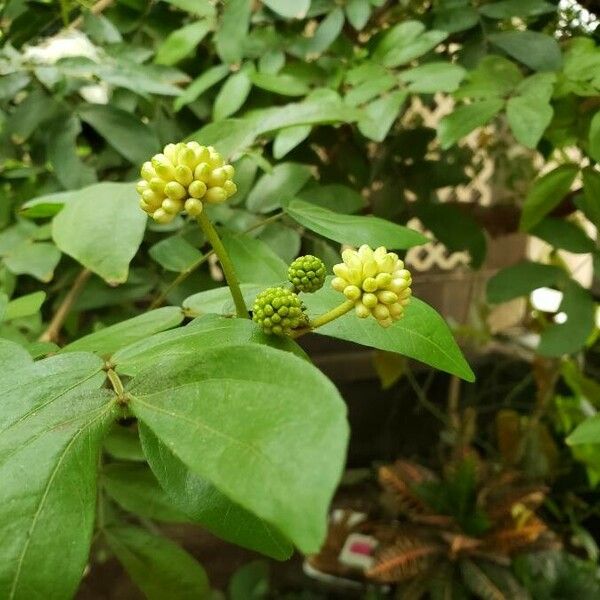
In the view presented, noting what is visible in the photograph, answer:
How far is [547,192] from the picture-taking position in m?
0.76

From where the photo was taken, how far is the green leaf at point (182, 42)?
0.85 meters

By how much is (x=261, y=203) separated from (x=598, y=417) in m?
0.40

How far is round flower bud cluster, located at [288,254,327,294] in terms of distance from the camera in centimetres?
41

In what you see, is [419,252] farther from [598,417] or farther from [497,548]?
[598,417]

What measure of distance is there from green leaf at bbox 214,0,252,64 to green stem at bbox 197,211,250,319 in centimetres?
48

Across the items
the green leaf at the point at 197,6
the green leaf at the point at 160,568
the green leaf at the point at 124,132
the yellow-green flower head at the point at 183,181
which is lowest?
the green leaf at the point at 160,568

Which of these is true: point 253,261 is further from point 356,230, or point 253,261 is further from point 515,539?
point 515,539

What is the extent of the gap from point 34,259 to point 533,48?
0.61 metres

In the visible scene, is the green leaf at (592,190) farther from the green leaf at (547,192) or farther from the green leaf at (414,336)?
the green leaf at (414,336)

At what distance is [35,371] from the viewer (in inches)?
14.5

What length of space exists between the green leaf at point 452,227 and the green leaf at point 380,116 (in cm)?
21

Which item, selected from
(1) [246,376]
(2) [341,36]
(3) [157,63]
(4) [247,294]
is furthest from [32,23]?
(1) [246,376]

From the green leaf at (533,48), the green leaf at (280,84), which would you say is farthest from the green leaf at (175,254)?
the green leaf at (533,48)

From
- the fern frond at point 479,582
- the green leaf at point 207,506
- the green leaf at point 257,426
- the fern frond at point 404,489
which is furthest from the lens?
the fern frond at point 404,489
